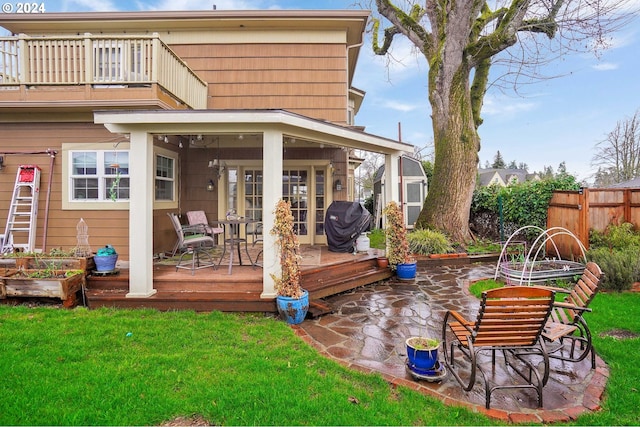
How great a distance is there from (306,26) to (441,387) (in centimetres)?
800

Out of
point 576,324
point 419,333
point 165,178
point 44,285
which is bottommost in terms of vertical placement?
point 419,333

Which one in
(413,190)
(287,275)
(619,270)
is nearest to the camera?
(287,275)

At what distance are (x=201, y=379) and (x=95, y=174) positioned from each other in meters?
5.52

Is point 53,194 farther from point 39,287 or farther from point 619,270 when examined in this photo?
point 619,270

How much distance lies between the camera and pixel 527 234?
9.23m

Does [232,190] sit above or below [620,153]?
below

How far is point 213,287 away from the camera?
4973mm

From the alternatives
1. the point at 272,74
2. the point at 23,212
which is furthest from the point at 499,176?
the point at 23,212

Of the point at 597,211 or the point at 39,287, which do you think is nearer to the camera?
the point at 39,287

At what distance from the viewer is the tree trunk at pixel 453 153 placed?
9.09 meters

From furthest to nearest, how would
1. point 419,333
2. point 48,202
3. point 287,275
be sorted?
point 48,202
point 287,275
point 419,333

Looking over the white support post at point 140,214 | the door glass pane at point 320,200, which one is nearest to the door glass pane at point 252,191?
the door glass pane at point 320,200

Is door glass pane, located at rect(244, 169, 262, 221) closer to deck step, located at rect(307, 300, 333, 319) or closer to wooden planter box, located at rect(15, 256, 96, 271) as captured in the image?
wooden planter box, located at rect(15, 256, 96, 271)

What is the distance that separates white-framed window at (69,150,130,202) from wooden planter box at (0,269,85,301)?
7.17 feet
